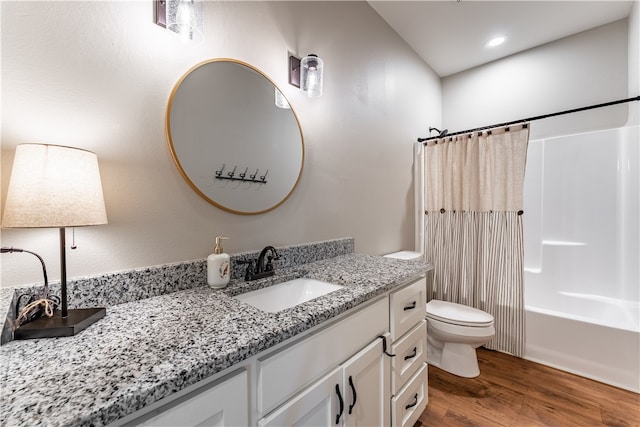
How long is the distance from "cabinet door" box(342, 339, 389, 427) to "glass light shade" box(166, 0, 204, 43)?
1.34m

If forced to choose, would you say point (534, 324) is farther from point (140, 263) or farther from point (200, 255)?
point (140, 263)

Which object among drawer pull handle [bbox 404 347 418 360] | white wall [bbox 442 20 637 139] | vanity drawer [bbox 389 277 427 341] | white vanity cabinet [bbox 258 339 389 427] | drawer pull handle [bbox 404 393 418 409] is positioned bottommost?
drawer pull handle [bbox 404 393 418 409]

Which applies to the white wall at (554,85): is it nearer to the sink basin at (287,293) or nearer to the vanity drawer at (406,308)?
the vanity drawer at (406,308)

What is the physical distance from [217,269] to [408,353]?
0.98 meters

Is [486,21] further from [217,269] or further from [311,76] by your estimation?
[217,269]

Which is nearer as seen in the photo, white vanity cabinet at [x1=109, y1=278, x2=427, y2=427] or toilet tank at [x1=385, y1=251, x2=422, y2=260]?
white vanity cabinet at [x1=109, y1=278, x2=427, y2=427]

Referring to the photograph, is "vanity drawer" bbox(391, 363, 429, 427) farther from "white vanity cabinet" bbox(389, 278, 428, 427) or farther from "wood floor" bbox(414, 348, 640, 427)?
"wood floor" bbox(414, 348, 640, 427)

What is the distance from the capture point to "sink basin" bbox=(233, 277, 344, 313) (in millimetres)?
1103

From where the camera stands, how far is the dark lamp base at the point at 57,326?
2.06 ft

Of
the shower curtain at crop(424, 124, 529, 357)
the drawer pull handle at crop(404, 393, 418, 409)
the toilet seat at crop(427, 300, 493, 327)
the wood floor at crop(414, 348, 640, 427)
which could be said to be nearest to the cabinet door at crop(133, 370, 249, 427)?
the drawer pull handle at crop(404, 393, 418, 409)

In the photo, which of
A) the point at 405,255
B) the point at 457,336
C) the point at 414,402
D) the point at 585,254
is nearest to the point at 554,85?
the point at 585,254

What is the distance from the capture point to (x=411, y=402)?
1349mm

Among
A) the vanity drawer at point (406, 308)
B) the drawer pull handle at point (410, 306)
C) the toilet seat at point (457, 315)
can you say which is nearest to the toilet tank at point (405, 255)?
the toilet seat at point (457, 315)

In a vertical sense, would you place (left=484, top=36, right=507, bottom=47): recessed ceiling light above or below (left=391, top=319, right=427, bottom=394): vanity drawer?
above
